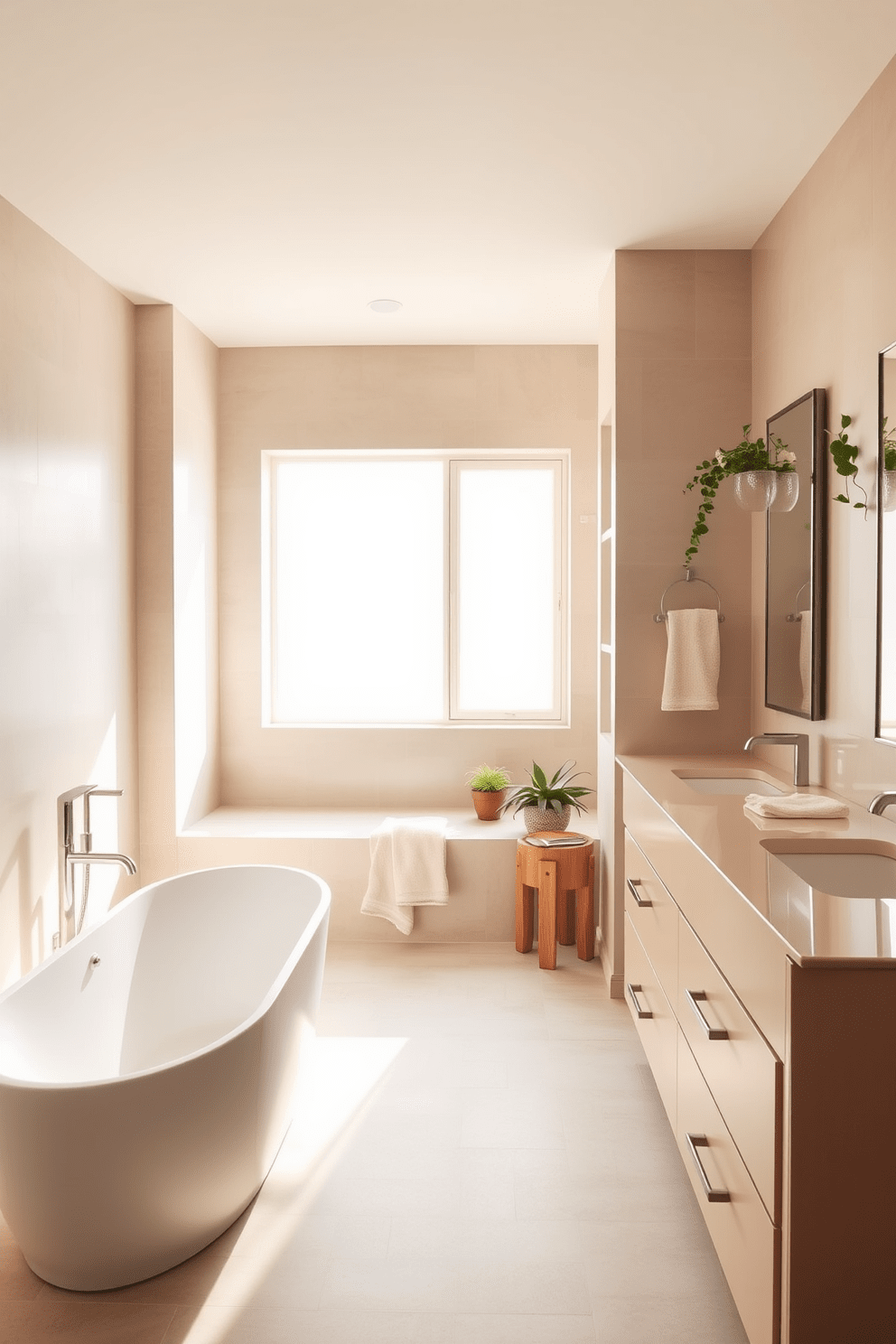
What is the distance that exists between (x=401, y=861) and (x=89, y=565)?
166cm

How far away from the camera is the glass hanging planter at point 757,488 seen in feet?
8.51

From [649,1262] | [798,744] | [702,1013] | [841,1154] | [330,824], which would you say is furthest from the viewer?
[330,824]

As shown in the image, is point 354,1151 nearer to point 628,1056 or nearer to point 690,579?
point 628,1056

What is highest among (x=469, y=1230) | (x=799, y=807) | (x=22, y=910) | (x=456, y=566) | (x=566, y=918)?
(x=456, y=566)

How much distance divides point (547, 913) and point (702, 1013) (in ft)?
5.86

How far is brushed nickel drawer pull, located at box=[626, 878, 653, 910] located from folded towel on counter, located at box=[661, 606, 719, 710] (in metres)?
0.62

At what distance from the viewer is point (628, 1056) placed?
289 cm

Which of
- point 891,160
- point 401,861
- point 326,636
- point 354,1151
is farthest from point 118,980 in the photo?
point 891,160

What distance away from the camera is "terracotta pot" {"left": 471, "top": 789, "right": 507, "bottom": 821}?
4.13 meters

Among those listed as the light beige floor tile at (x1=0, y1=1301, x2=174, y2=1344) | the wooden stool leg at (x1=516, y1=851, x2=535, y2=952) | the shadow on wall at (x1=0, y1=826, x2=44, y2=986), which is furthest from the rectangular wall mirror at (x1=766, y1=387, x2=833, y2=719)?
the shadow on wall at (x1=0, y1=826, x2=44, y2=986)

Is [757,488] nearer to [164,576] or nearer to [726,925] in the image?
[726,925]

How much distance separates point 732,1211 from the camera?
1607 millimetres

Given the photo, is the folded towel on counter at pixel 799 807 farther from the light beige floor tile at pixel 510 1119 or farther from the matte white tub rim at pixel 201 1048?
the matte white tub rim at pixel 201 1048

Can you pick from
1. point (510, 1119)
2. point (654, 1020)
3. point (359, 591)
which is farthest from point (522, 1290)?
point (359, 591)
